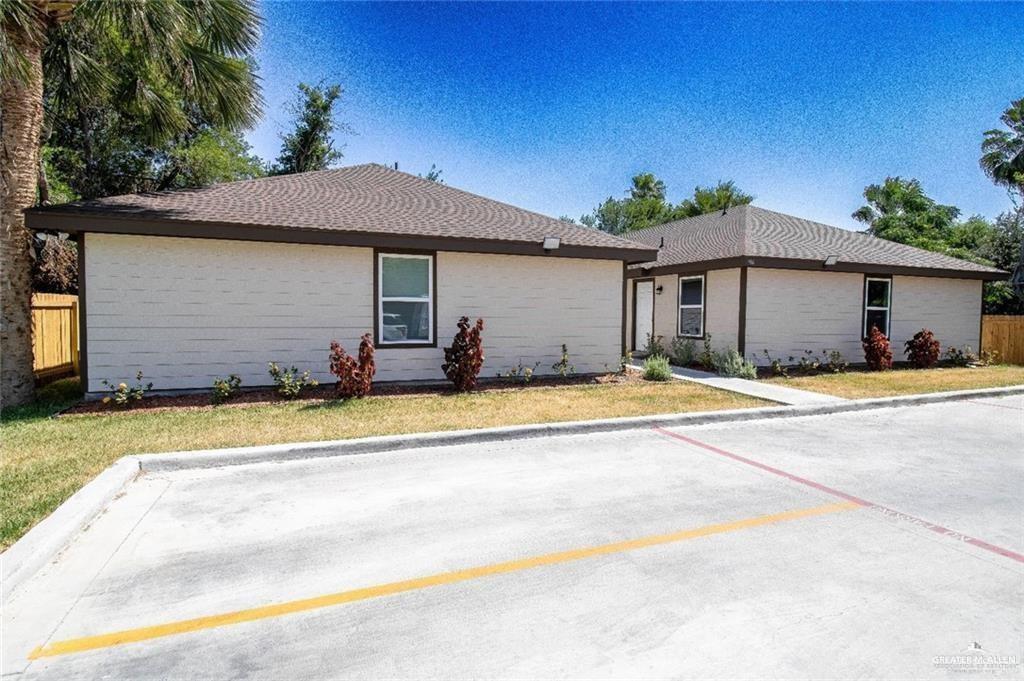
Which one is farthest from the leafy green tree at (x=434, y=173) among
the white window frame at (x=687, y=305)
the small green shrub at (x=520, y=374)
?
the small green shrub at (x=520, y=374)

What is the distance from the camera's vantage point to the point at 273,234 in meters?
8.89

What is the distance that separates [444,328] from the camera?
10570mm

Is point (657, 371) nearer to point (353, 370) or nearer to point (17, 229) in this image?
point (353, 370)

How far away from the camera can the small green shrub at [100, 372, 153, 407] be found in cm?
810

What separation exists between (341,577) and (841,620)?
281 centimetres

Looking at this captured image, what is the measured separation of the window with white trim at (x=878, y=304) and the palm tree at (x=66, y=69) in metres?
15.6

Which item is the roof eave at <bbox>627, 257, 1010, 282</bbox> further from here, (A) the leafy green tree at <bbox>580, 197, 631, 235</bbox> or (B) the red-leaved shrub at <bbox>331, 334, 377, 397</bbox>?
(A) the leafy green tree at <bbox>580, 197, 631, 235</bbox>

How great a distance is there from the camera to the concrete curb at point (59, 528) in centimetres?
318

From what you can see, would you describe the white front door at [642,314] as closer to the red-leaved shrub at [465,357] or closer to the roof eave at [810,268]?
the roof eave at [810,268]

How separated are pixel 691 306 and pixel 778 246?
2645 mm

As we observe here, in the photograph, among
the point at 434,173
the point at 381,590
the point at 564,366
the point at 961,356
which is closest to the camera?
the point at 381,590

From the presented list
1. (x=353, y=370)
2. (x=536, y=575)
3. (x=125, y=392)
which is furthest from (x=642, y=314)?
(x=536, y=575)

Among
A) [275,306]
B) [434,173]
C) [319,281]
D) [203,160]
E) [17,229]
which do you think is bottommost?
[275,306]

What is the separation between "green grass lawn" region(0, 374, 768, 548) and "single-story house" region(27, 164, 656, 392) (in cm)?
135
